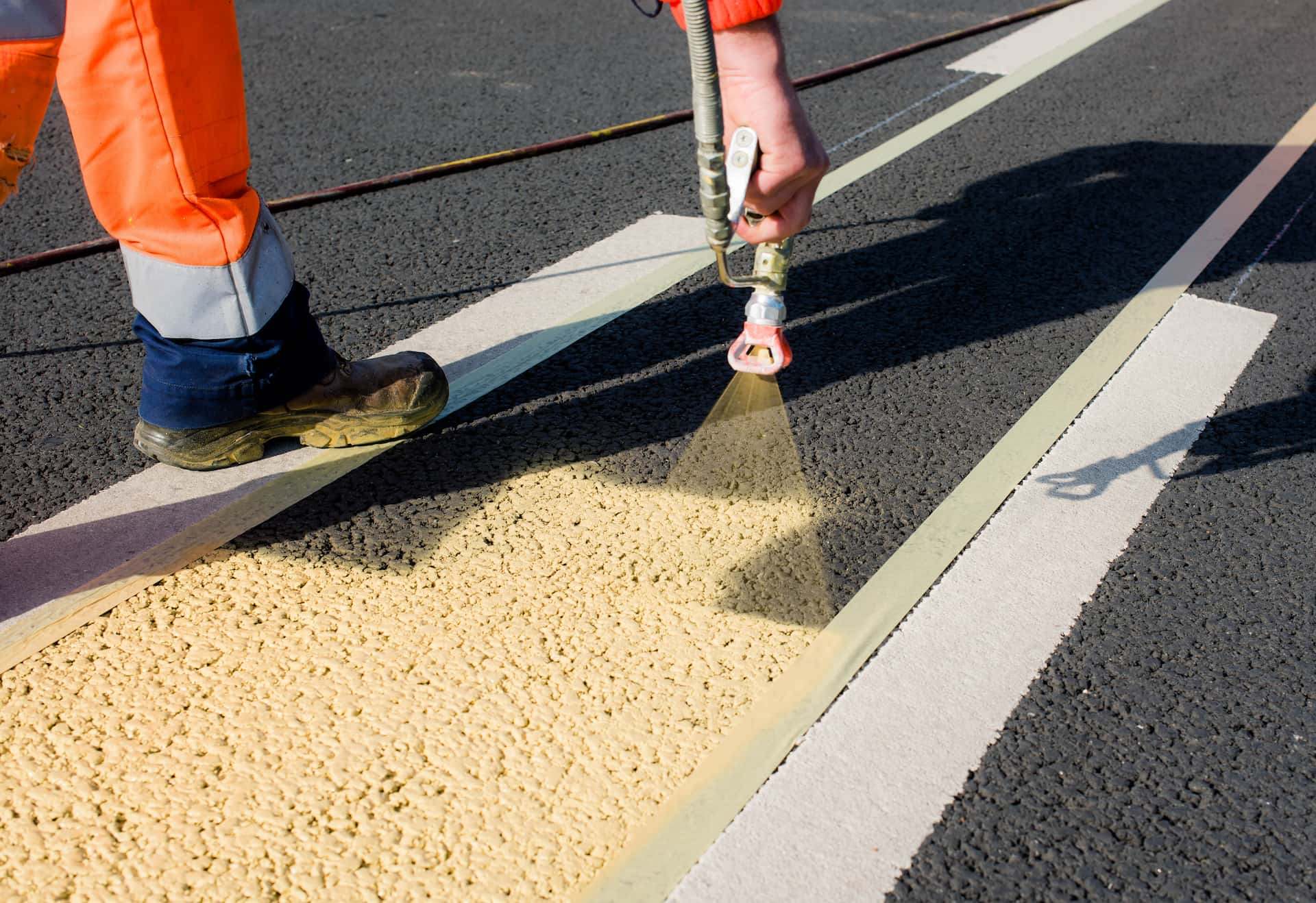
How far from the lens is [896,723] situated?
2115 millimetres

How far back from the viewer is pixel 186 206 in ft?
8.67

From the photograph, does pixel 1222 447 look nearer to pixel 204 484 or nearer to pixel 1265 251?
pixel 1265 251

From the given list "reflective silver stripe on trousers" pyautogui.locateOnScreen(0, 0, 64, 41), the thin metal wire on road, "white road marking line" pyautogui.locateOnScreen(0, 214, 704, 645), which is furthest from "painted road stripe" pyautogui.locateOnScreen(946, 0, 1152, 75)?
"reflective silver stripe on trousers" pyautogui.locateOnScreen(0, 0, 64, 41)

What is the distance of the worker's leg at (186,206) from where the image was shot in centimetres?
251

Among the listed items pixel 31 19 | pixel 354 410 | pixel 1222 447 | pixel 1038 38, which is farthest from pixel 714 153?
pixel 1038 38

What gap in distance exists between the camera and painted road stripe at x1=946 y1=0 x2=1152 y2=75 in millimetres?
6430

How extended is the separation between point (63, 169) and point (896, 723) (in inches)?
169

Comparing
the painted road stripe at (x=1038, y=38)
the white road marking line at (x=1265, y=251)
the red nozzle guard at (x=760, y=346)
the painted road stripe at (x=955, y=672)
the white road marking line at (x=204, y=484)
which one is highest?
the red nozzle guard at (x=760, y=346)

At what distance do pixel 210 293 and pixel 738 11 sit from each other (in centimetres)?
145

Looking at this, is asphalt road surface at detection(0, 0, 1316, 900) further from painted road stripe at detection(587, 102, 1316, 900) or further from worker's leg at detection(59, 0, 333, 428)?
worker's leg at detection(59, 0, 333, 428)

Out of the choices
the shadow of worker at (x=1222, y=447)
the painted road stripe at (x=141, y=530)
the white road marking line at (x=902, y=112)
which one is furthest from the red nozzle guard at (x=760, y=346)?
the white road marking line at (x=902, y=112)

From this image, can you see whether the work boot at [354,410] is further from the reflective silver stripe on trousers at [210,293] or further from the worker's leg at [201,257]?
the reflective silver stripe on trousers at [210,293]

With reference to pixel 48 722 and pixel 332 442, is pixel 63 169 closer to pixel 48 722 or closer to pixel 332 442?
pixel 332 442

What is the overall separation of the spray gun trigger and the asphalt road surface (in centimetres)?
91
